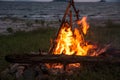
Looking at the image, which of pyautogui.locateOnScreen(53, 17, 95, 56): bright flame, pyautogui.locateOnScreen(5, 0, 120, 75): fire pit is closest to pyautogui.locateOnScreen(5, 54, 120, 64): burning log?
pyautogui.locateOnScreen(5, 0, 120, 75): fire pit

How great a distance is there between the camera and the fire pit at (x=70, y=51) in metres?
8.73

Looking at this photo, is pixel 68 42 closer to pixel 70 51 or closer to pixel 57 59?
pixel 70 51

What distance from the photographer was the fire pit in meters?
8.73

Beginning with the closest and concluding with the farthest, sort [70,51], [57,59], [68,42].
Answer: [57,59], [68,42], [70,51]

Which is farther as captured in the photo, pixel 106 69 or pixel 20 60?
pixel 106 69

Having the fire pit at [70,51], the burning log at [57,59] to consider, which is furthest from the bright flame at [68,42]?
the burning log at [57,59]

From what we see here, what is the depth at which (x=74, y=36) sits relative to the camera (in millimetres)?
10312

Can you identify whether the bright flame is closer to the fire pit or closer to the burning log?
the fire pit

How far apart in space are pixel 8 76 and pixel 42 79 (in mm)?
1392

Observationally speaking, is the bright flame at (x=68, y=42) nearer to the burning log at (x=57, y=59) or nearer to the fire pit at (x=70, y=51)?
the fire pit at (x=70, y=51)

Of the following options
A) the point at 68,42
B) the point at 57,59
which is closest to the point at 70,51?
the point at 68,42

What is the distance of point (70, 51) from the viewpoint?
10.2 meters

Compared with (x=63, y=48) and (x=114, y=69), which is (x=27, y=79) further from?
(x=114, y=69)

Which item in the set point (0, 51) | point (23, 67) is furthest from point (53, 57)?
point (0, 51)
